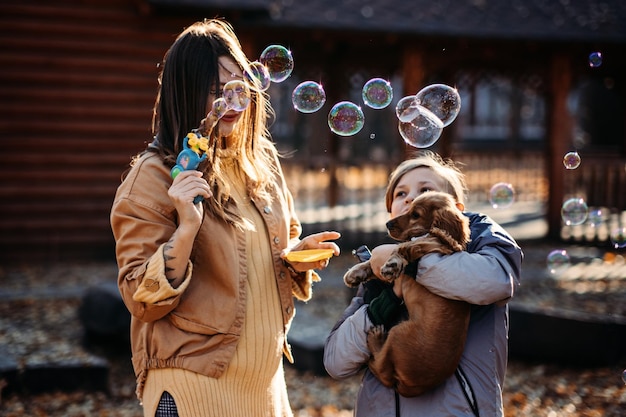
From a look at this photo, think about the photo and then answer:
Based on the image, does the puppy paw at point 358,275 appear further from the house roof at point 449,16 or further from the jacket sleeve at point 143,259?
the house roof at point 449,16

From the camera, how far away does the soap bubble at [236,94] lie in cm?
218

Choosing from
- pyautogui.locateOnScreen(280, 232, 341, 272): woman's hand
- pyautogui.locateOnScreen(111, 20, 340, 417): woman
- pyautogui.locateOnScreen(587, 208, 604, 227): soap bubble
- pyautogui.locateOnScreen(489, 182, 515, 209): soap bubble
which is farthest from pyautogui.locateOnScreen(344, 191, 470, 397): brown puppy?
pyautogui.locateOnScreen(587, 208, 604, 227): soap bubble

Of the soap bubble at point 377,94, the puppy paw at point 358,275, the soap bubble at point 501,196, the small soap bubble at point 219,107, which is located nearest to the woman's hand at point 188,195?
the small soap bubble at point 219,107

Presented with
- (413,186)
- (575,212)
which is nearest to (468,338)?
(413,186)

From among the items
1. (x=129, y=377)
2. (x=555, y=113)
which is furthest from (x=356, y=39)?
(x=129, y=377)

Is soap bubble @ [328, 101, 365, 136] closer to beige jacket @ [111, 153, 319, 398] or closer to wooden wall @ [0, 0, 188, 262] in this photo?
beige jacket @ [111, 153, 319, 398]

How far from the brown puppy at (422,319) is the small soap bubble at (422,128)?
120cm

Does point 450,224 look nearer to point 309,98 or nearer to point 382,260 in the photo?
point 382,260

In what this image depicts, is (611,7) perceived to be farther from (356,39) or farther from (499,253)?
(499,253)

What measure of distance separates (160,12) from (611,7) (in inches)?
364

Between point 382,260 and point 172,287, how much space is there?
0.71 metres

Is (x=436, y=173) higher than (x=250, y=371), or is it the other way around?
(x=436, y=173)

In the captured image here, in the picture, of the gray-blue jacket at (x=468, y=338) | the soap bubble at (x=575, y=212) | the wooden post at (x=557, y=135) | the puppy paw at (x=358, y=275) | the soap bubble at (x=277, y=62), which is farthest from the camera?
the wooden post at (x=557, y=135)

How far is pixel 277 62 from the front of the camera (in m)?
3.37
